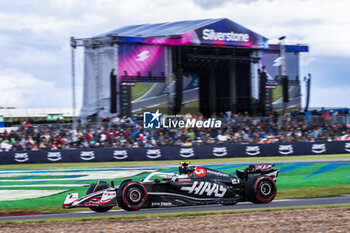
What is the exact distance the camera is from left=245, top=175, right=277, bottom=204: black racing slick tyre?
33.1 feet

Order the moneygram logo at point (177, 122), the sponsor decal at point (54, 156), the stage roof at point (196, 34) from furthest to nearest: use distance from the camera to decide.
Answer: the stage roof at point (196, 34) < the moneygram logo at point (177, 122) < the sponsor decal at point (54, 156)

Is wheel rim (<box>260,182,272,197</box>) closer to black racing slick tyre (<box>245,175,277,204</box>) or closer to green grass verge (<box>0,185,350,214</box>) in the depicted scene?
black racing slick tyre (<box>245,175,277,204</box>)

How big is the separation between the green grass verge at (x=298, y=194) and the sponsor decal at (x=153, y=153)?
1287 centimetres

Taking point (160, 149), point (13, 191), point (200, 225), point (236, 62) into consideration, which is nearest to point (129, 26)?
point (236, 62)

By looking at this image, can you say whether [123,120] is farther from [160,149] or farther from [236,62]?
[236,62]

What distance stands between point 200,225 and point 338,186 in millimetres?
7352

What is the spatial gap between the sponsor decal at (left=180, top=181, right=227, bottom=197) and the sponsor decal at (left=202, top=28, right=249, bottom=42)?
23.6m

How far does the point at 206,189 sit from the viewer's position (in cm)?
1001

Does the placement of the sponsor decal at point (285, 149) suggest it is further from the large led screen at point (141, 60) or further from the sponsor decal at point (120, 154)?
the large led screen at point (141, 60)

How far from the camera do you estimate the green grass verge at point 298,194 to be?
10.8 m

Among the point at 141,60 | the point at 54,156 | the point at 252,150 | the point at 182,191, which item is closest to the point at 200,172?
the point at 182,191

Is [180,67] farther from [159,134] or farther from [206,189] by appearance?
[206,189]

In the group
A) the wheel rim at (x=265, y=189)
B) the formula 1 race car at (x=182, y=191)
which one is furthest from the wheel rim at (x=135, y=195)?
the wheel rim at (x=265, y=189)

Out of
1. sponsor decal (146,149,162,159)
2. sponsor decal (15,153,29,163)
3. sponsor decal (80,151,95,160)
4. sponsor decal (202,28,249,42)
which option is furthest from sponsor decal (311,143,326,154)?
sponsor decal (15,153,29,163)
